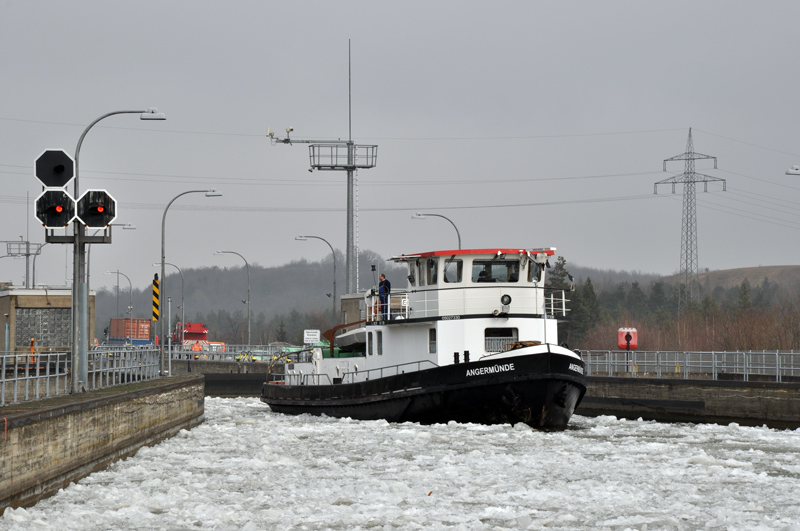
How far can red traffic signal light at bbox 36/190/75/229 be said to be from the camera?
18750 millimetres

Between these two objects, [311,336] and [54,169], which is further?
[311,336]

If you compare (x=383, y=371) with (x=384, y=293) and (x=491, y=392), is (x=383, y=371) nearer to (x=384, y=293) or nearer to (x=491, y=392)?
(x=384, y=293)

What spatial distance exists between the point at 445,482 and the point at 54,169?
32.9ft

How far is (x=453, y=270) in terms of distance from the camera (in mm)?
27859

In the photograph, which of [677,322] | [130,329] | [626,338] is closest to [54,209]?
[626,338]

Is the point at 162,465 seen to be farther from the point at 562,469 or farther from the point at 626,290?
the point at 626,290

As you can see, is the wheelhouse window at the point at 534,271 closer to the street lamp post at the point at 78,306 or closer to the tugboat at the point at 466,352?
the tugboat at the point at 466,352

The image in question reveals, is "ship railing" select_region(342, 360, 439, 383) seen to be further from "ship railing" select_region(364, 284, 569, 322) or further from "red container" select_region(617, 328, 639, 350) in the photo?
"red container" select_region(617, 328, 639, 350)

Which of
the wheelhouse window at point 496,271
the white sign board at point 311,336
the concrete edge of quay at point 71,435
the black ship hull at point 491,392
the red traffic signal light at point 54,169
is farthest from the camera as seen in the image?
the white sign board at point 311,336

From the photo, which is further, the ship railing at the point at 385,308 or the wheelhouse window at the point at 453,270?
the ship railing at the point at 385,308

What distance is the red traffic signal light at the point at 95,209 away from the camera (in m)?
20.0

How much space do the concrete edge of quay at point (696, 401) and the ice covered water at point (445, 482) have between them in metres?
1.27

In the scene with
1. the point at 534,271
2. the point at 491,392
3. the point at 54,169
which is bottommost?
the point at 491,392

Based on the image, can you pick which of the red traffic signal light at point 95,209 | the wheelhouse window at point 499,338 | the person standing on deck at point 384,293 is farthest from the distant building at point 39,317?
the red traffic signal light at point 95,209
